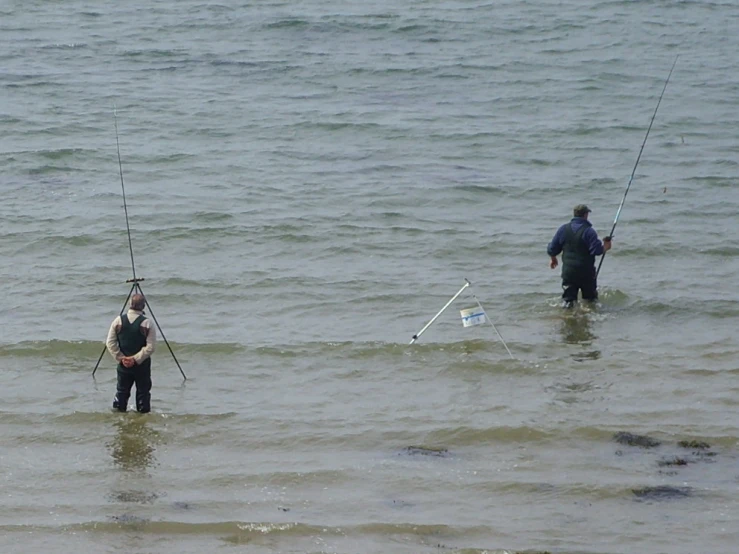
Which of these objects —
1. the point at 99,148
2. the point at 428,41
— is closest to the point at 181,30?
the point at 428,41

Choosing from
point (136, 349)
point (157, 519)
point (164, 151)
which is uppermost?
point (164, 151)

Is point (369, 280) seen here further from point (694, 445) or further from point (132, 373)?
point (694, 445)

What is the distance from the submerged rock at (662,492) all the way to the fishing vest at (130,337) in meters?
4.65

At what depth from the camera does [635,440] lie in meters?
11.8

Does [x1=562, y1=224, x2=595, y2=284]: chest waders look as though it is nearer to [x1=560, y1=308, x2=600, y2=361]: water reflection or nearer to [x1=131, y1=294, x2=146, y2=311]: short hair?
[x1=560, y1=308, x2=600, y2=361]: water reflection

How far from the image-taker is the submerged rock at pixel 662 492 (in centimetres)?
1048

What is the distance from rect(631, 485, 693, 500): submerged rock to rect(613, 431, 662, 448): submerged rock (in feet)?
3.36

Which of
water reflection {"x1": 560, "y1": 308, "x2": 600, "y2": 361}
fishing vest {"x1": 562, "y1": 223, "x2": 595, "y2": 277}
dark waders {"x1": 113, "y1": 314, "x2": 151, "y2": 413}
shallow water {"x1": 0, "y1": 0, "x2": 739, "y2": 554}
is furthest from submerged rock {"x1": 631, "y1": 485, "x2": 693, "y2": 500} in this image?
fishing vest {"x1": 562, "y1": 223, "x2": 595, "y2": 277}

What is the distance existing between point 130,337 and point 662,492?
4.94 metres

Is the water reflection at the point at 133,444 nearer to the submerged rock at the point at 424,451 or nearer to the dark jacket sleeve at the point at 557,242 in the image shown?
the submerged rock at the point at 424,451

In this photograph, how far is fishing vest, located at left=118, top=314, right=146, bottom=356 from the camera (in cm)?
1189

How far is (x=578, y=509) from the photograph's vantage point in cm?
1035

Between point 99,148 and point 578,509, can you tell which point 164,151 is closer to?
point 99,148

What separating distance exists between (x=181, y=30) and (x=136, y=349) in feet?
73.8
